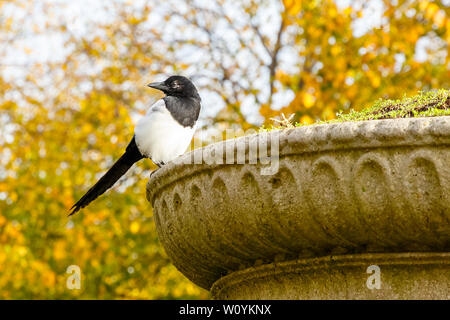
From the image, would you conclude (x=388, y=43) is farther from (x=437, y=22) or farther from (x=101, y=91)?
(x=101, y=91)

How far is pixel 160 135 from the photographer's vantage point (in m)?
4.86

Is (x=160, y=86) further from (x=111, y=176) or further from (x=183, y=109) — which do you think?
(x=111, y=176)

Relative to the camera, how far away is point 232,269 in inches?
120

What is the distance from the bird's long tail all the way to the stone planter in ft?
4.87

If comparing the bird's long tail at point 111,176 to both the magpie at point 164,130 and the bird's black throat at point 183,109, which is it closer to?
the magpie at point 164,130

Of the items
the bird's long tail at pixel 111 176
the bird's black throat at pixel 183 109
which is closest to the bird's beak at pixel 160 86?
the bird's black throat at pixel 183 109

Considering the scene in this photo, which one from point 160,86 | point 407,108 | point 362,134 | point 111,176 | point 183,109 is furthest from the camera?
point 160,86

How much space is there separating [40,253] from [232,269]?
295 inches

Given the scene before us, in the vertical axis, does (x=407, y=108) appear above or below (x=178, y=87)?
below

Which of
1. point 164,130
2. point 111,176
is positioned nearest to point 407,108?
point 164,130

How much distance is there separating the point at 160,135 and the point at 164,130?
0.18 ft

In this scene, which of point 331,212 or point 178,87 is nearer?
point 331,212
